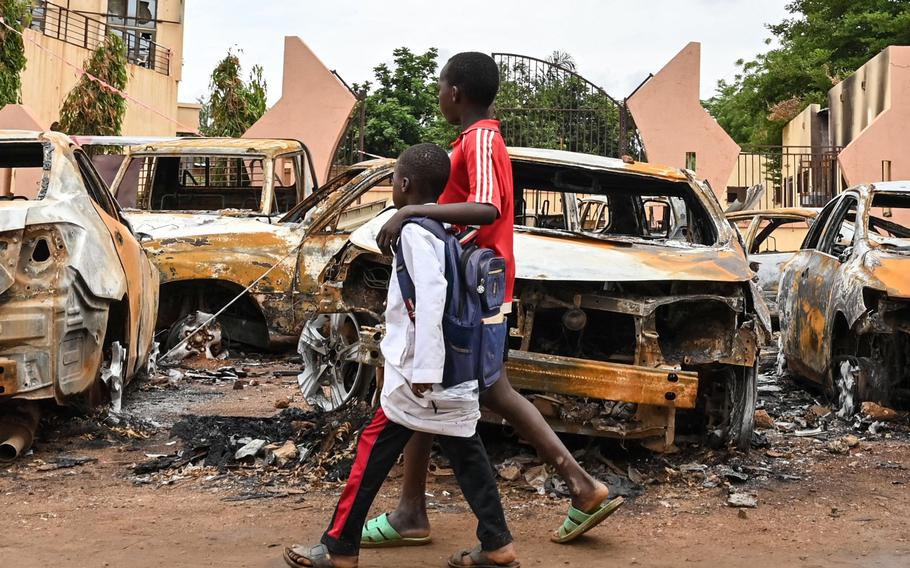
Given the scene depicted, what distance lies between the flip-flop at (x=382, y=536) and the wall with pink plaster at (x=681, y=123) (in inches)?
550

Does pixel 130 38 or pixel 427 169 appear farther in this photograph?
pixel 130 38

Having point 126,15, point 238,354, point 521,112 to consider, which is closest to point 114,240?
point 238,354

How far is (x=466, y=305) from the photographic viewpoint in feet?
11.7

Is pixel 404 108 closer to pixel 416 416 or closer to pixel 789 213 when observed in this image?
pixel 789 213

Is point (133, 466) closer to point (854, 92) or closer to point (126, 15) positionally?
point (854, 92)

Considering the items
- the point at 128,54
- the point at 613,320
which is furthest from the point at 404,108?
the point at 613,320

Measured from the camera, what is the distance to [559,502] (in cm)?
473

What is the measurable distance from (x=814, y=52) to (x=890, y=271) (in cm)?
2869

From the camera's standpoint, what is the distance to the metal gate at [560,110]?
1700 cm

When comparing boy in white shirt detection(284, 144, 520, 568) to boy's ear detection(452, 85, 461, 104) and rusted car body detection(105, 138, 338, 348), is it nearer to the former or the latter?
boy's ear detection(452, 85, 461, 104)

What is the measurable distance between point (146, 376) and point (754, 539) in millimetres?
5187

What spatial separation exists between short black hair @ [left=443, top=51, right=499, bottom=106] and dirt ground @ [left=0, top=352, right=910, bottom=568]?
1.67 m

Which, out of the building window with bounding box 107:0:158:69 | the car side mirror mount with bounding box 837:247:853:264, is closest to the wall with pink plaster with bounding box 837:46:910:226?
the car side mirror mount with bounding box 837:247:853:264

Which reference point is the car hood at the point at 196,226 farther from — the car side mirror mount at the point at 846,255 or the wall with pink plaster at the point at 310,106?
the wall with pink plaster at the point at 310,106
